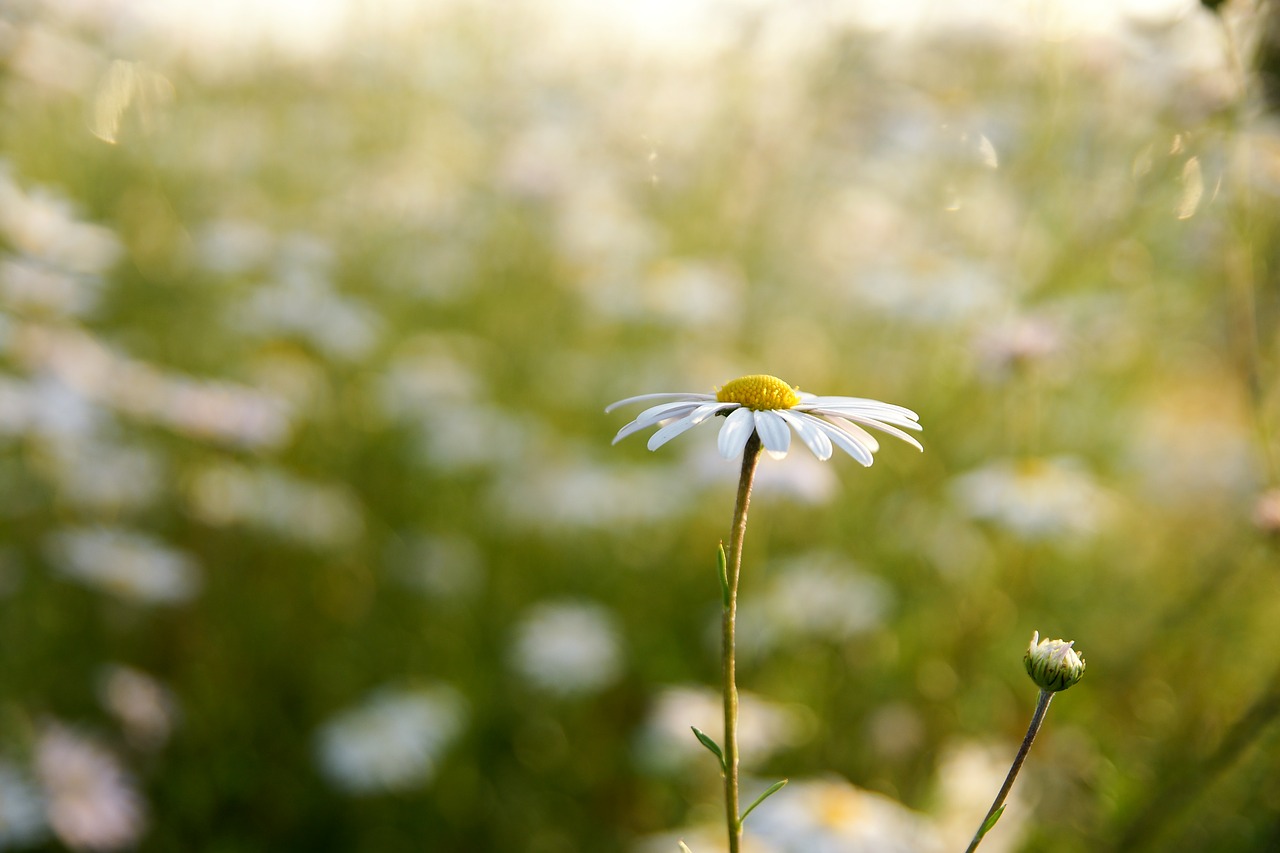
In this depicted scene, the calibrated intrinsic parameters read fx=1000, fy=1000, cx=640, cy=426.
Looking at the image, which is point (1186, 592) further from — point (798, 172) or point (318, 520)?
point (318, 520)

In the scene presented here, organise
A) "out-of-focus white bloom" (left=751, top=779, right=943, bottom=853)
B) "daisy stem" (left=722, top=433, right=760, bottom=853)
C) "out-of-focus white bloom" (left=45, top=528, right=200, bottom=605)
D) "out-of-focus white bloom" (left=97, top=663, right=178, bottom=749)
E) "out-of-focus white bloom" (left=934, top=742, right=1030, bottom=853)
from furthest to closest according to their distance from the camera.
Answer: "out-of-focus white bloom" (left=45, top=528, right=200, bottom=605)
"out-of-focus white bloom" (left=97, top=663, right=178, bottom=749)
"out-of-focus white bloom" (left=934, top=742, right=1030, bottom=853)
"out-of-focus white bloom" (left=751, top=779, right=943, bottom=853)
"daisy stem" (left=722, top=433, right=760, bottom=853)

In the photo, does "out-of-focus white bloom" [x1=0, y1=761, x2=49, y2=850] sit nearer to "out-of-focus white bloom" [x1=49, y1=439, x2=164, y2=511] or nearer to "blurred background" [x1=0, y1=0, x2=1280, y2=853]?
"blurred background" [x1=0, y1=0, x2=1280, y2=853]

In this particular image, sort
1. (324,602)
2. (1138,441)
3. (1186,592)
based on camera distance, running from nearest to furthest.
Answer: (1186,592)
(324,602)
(1138,441)

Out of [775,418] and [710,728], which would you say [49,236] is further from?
[775,418]

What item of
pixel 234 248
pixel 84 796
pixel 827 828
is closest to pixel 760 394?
pixel 827 828

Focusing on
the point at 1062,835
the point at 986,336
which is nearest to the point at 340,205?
the point at 986,336

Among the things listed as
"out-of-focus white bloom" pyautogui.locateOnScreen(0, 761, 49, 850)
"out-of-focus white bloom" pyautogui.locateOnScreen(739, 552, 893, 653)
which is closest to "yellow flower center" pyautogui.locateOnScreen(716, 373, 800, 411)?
"out-of-focus white bloom" pyautogui.locateOnScreen(739, 552, 893, 653)
